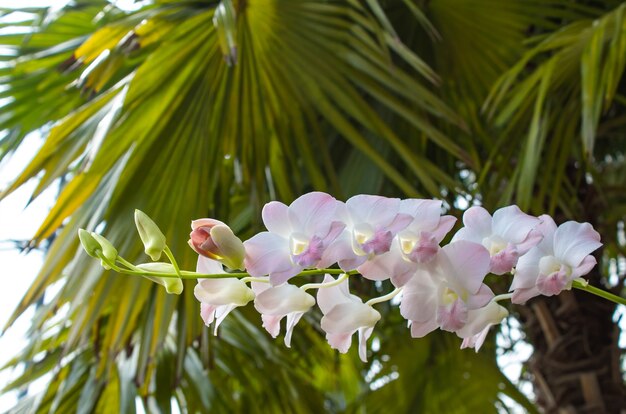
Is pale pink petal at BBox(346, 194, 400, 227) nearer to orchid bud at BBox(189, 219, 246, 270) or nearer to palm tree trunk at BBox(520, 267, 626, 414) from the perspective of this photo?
orchid bud at BBox(189, 219, 246, 270)

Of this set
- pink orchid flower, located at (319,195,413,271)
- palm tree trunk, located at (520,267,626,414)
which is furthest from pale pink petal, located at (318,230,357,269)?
palm tree trunk, located at (520,267,626,414)

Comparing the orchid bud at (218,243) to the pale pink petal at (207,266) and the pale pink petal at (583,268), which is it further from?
the pale pink petal at (583,268)

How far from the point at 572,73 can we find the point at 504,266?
37.0 inches

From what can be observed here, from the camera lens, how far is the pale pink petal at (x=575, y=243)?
341 mm

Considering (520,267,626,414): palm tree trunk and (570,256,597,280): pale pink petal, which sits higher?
(570,256,597,280): pale pink petal

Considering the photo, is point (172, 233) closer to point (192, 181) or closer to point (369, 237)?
point (192, 181)

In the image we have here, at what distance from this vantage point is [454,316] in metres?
0.32

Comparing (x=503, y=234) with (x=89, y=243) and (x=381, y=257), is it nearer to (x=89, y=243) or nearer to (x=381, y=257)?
(x=381, y=257)

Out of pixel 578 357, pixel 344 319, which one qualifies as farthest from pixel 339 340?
pixel 578 357

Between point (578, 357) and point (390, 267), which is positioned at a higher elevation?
point (390, 267)

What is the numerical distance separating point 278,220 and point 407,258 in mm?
53

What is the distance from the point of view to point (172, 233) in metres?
1.01

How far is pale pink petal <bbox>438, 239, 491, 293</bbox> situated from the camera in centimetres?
32

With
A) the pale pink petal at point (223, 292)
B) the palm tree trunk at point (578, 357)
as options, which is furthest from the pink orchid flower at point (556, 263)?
the palm tree trunk at point (578, 357)
